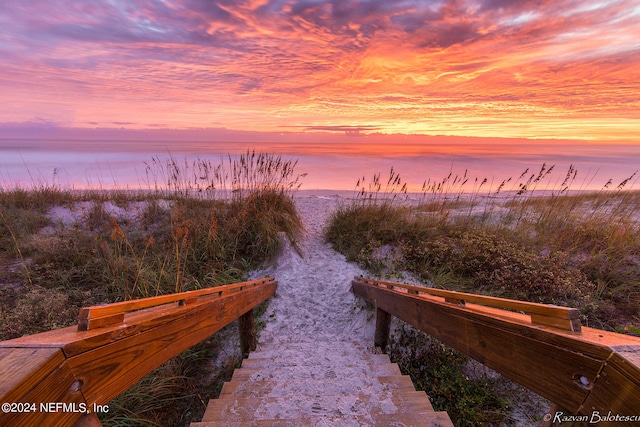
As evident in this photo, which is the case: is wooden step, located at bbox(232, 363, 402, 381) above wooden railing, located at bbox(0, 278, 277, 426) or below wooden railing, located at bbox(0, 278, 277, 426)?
below

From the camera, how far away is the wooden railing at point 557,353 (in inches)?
33.8

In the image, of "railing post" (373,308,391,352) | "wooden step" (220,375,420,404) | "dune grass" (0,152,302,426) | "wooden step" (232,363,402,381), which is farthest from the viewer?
"railing post" (373,308,391,352)

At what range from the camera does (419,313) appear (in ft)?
7.98

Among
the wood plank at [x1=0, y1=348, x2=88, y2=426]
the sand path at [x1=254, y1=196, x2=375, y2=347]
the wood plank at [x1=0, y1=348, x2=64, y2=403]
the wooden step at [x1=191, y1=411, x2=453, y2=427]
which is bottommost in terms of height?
the sand path at [x1=254, y1=196, x2=375, y2=347]

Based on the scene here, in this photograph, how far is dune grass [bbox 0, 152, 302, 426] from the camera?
312 centimetres

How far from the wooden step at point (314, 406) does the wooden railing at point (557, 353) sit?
0.65 m

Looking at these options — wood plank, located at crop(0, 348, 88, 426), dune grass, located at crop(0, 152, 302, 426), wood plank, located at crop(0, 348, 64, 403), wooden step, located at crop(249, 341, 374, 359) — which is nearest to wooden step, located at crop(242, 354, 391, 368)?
wooden step, located at crop(249, 341, 374, 359)

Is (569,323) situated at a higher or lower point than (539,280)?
higher

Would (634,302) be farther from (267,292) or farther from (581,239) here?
(267,292)

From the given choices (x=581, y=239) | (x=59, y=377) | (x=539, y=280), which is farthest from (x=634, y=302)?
(x=59, y=377)

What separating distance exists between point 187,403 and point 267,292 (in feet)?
5.69

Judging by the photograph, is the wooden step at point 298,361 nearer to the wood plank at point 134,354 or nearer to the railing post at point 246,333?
the railing post at point 246,333

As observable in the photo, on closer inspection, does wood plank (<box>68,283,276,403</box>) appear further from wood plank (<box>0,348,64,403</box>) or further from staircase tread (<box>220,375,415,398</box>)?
staircase tread (<box>220,375,415,398</box>)

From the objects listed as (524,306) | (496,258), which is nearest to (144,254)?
(524,306)
